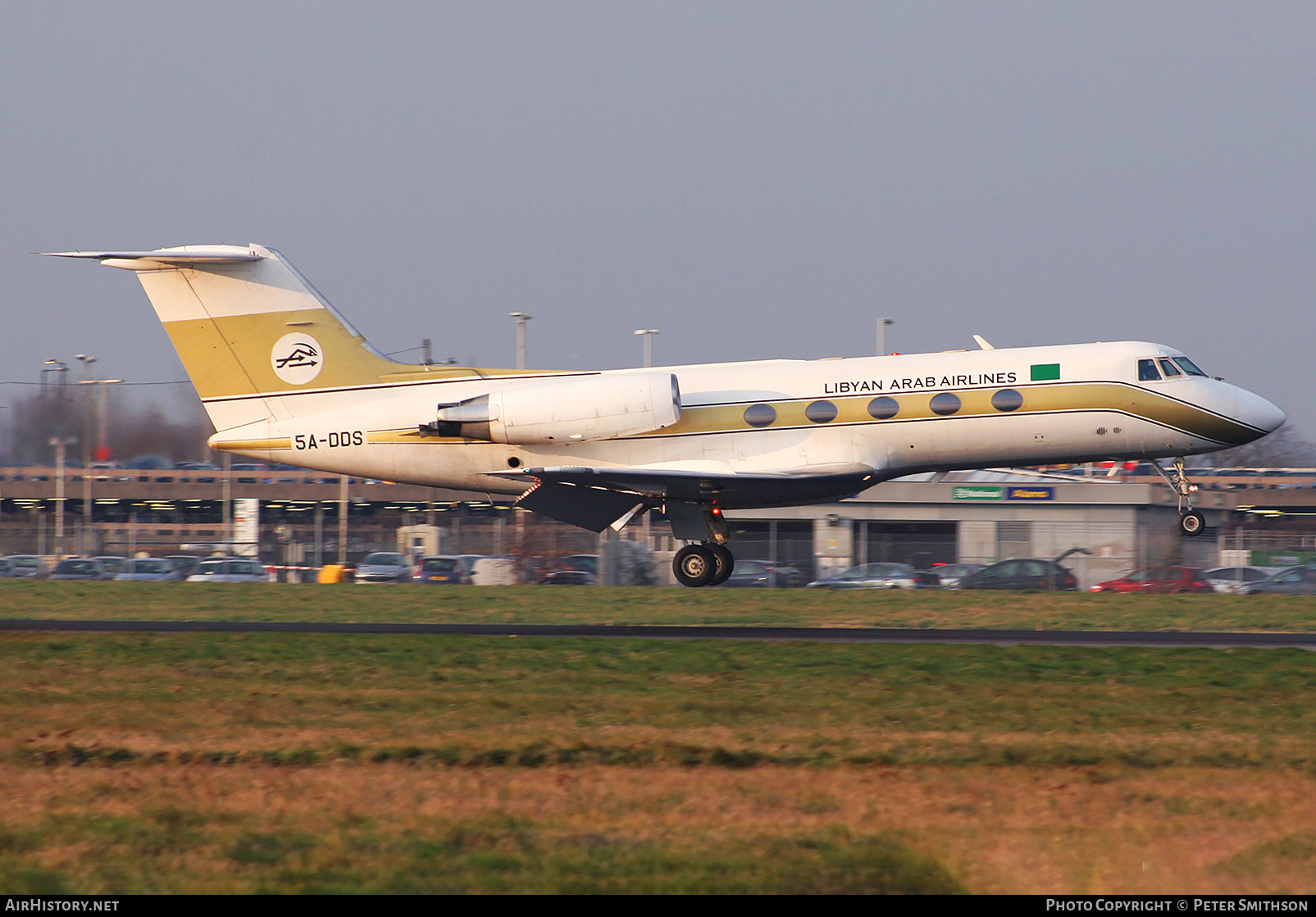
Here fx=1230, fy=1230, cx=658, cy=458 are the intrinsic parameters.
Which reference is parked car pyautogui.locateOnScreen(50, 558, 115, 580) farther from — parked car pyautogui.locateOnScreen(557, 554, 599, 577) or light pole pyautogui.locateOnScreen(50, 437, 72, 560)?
parked car pyautogui.locateOnScreen(557, 554, 599, 577)

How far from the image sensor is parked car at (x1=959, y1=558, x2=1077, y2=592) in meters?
30.2

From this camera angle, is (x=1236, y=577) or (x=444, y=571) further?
(x=444, y=571)

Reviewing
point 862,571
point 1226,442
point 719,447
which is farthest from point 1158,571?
point 719,447

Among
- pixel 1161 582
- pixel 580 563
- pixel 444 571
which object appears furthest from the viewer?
pixel 580 563

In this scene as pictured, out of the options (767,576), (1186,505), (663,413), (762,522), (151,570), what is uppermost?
(663,413)

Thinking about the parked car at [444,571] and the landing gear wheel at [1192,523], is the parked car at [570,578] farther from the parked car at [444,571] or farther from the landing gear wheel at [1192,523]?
the landing gear wheel at [1192,523]

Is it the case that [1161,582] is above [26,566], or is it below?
above

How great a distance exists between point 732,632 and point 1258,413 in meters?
9.62

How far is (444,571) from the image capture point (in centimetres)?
3622

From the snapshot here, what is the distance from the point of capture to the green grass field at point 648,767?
7133 mm

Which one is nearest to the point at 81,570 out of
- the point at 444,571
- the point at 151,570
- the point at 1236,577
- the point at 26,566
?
the point at 151,570

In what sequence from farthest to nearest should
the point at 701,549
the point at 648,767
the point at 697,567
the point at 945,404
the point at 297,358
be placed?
1. the point at 297,358
2. the point at 701,549
3. the point at 697,567
4. the point at 945,404
5. the point at 648,767

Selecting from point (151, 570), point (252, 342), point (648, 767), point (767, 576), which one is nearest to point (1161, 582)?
point (767, 576)

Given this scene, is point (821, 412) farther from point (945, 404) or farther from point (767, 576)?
point (767, 576)
